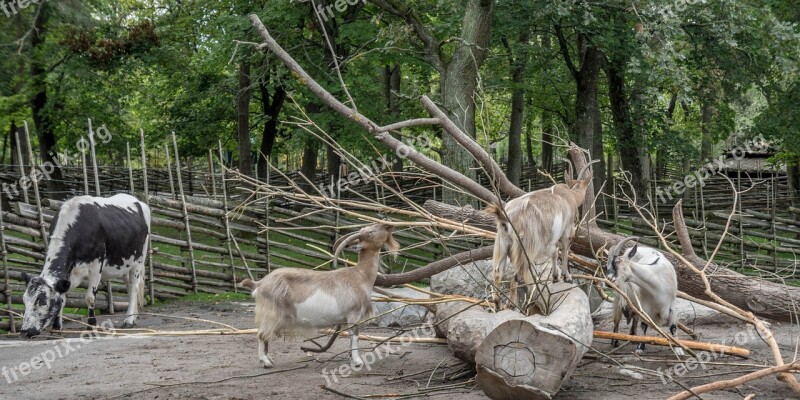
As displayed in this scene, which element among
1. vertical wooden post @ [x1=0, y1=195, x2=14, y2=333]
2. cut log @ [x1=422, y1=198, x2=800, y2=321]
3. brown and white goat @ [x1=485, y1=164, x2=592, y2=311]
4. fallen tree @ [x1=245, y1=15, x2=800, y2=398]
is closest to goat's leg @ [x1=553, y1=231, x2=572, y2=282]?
brown and white goat @ [x1=485, y1=164, x2=592, y2=311]

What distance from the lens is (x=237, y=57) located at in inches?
622

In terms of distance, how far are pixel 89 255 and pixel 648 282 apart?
624cm

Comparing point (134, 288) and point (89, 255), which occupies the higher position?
point (89, 255)

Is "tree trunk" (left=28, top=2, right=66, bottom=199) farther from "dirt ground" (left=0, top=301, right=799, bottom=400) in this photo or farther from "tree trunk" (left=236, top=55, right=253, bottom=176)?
"dirt ground" (left=0, top=301, right=799, bottom=400)

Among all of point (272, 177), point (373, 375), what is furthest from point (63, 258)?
point (272, 177)

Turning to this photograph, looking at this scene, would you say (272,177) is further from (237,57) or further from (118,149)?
(237,57)

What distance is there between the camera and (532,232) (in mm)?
6266

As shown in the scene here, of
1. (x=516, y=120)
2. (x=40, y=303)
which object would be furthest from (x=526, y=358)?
(x=516, y=120)

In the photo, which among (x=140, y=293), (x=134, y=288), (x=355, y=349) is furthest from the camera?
(x=140, y=293)

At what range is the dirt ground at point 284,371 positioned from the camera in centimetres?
621

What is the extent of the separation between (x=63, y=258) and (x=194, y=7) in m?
10.3

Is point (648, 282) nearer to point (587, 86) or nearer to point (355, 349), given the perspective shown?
point (355, 349)

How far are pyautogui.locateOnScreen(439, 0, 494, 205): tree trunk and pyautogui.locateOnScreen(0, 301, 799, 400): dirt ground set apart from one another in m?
4.04

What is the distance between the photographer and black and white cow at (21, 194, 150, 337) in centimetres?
909
